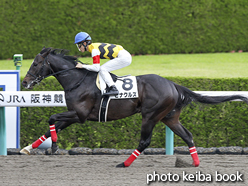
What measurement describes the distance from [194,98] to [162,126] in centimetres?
126

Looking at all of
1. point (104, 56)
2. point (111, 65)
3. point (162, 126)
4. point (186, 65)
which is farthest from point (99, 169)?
point (186, 65)

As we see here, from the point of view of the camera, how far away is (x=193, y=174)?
4.54m

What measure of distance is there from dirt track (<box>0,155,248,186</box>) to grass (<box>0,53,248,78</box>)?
3096mm

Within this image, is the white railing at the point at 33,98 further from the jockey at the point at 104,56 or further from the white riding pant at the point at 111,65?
the white riding pant at the point at 111,65

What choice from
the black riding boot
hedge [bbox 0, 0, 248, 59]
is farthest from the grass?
the black riding boot

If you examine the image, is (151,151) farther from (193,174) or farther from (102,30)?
(102,30)

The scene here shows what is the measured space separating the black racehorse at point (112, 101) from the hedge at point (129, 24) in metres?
5.78

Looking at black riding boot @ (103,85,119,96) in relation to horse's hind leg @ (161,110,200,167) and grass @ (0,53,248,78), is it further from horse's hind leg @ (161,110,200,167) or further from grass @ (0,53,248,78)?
grass @ (0,53,248,78)

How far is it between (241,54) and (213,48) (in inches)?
32.9

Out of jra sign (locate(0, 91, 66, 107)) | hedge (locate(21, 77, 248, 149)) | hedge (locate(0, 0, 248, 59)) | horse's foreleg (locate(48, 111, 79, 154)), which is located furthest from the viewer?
hedge (locate(0, 0, 248, 59))

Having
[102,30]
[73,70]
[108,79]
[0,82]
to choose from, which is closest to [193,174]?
[108,79]

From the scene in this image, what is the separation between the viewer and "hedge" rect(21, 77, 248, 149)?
618 cm

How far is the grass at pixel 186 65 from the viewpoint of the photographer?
8.70 m
